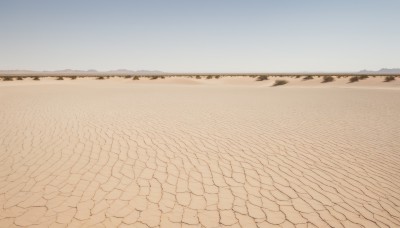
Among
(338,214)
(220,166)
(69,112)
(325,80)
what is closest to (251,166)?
(220,166)

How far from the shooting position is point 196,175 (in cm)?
459

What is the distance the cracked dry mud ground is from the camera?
3.46m

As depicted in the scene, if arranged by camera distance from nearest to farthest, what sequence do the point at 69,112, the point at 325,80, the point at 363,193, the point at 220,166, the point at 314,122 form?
the point at 363,193, the point at 220,166, the point at 314,122, the point at 69,112, the point at 325,80

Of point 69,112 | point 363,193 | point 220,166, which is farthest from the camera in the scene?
point 69,112

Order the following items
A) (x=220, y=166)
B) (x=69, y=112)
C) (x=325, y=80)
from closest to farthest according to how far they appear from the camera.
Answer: (x=220, y=166)
(x=69, y=112)
(x=325, y=80)

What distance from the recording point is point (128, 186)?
4176mm

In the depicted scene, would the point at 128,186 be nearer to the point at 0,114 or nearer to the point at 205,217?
the point at 205,217

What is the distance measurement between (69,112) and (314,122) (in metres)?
10.4

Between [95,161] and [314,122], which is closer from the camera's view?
[95,161]

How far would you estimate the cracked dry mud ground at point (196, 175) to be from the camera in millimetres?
3459

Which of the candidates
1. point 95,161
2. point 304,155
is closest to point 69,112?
point 95,161

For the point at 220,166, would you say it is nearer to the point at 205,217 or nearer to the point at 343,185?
the point at 205,217

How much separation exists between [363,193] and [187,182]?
123 inches

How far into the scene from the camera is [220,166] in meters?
4.97
